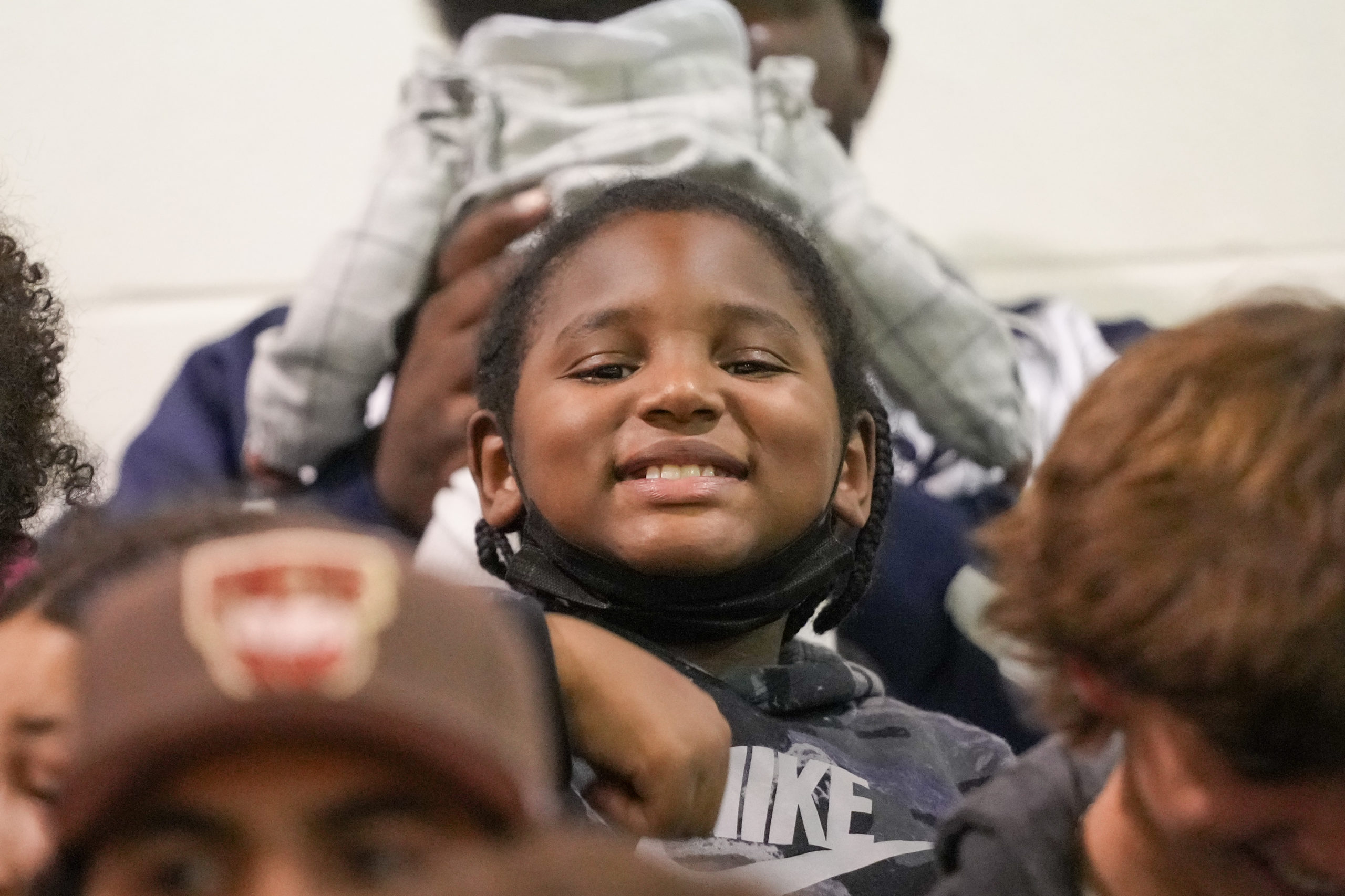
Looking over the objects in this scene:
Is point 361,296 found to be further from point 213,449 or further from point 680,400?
point 680,400

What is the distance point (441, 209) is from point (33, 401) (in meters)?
0.41

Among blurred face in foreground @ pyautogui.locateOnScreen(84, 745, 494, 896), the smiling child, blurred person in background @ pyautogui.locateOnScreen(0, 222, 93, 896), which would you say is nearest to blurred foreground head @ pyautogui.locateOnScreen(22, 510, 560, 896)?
blurred face in foreground @ pyautogui.locateOnScreen(84, 745, 494, 896)

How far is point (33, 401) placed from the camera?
3.09ft

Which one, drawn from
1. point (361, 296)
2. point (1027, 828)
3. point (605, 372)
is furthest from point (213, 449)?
point (1027, 828)

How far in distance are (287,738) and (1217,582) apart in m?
0.30

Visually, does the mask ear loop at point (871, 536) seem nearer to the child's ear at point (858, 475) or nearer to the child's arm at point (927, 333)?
the child's ear at point (858, 475)

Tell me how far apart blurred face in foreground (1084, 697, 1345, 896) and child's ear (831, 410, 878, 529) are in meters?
0.41

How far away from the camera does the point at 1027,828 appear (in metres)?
0.58

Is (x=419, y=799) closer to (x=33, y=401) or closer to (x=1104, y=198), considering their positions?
(x=33, y=401)

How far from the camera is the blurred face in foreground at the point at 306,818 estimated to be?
0.32 m

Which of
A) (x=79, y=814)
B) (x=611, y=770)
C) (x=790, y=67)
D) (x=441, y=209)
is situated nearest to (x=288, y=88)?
(x=441, y=209)

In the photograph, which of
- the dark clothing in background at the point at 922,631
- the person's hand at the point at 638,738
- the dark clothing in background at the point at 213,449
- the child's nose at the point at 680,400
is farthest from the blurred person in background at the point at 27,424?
the dark clothing in background at the point at 922,631

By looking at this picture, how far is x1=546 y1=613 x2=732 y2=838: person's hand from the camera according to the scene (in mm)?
626

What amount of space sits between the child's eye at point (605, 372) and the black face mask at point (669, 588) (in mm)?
92
